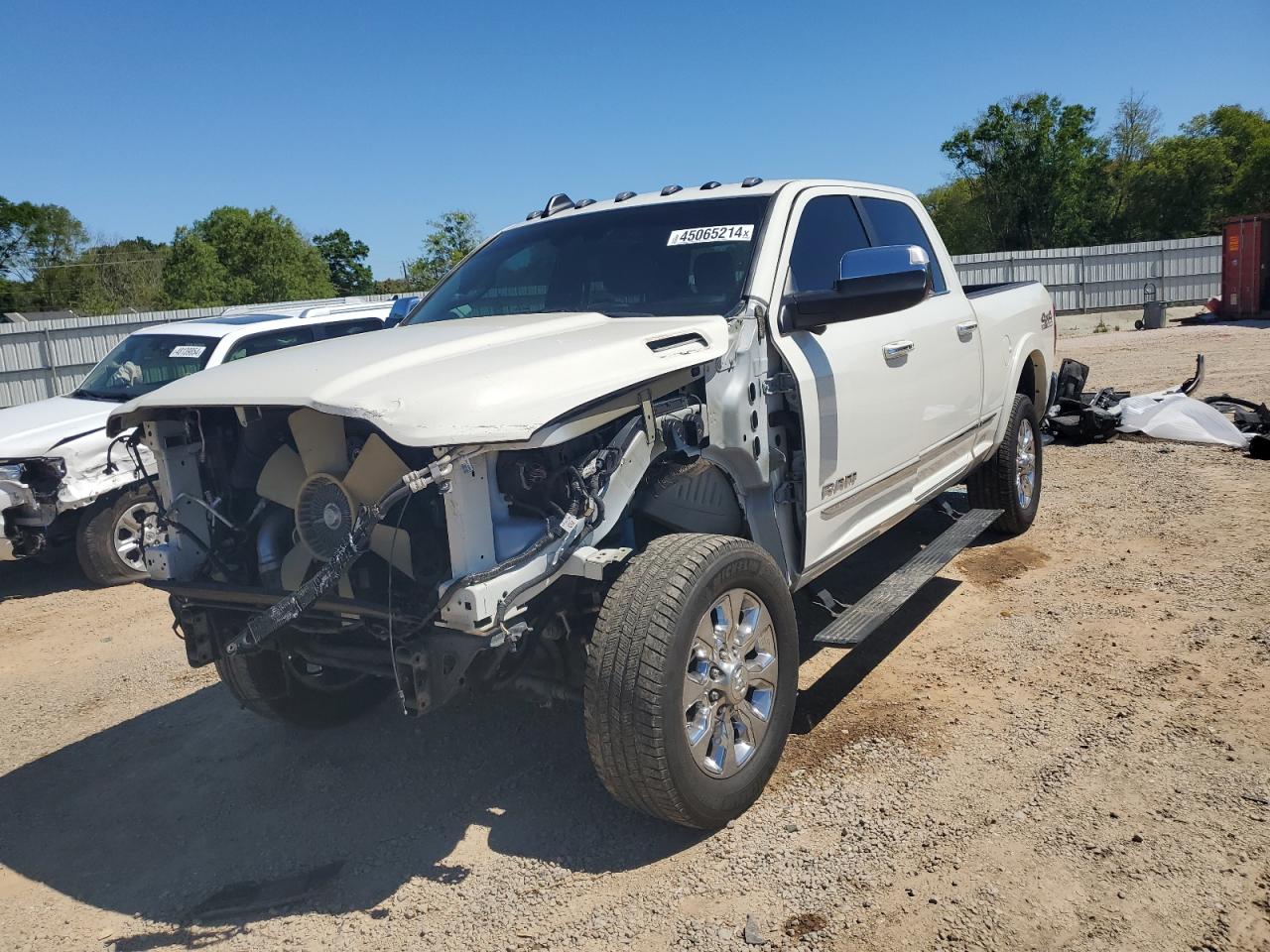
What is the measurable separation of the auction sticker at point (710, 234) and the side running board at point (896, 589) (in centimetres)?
157

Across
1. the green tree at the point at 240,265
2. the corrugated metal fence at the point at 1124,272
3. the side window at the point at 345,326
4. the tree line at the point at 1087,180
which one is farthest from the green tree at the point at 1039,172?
the side window at the point at 345,326

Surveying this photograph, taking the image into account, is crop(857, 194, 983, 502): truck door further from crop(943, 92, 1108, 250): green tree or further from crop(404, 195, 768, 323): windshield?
crop(943, 92, 1108, 250): green tree

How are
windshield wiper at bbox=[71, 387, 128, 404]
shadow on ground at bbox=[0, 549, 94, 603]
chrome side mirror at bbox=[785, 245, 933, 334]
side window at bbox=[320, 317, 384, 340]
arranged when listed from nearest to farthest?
chrome side mirror at bbox=[785, 245, 933, 334] < shadow on ground at bbox=[0, 549, 94, 603] < windshield wiper at bbox=[71, 387, 128, 404] < side window at bbox=[320, 317, 384, 340]

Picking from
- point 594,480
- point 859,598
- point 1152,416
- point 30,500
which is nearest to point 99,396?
point 30,500

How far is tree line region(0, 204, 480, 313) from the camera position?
45000 millimetres

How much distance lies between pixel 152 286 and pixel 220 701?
55.1 m

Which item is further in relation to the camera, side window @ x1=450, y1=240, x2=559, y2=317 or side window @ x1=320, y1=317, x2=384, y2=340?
side window @ x1=320, y1=317, x2=384, y2=340

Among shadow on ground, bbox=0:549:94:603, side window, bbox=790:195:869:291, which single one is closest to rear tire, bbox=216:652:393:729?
side window, bbox=790:195:869:291

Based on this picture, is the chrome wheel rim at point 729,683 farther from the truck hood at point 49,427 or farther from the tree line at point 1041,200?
the tree line at point 1041,200

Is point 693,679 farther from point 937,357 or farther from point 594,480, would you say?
point 937,357

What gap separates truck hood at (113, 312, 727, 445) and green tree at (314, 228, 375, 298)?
84051mm

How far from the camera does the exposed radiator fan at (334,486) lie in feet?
9.82

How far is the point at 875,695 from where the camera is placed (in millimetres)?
4211

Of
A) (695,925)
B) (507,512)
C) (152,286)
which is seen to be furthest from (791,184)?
(152,286)
